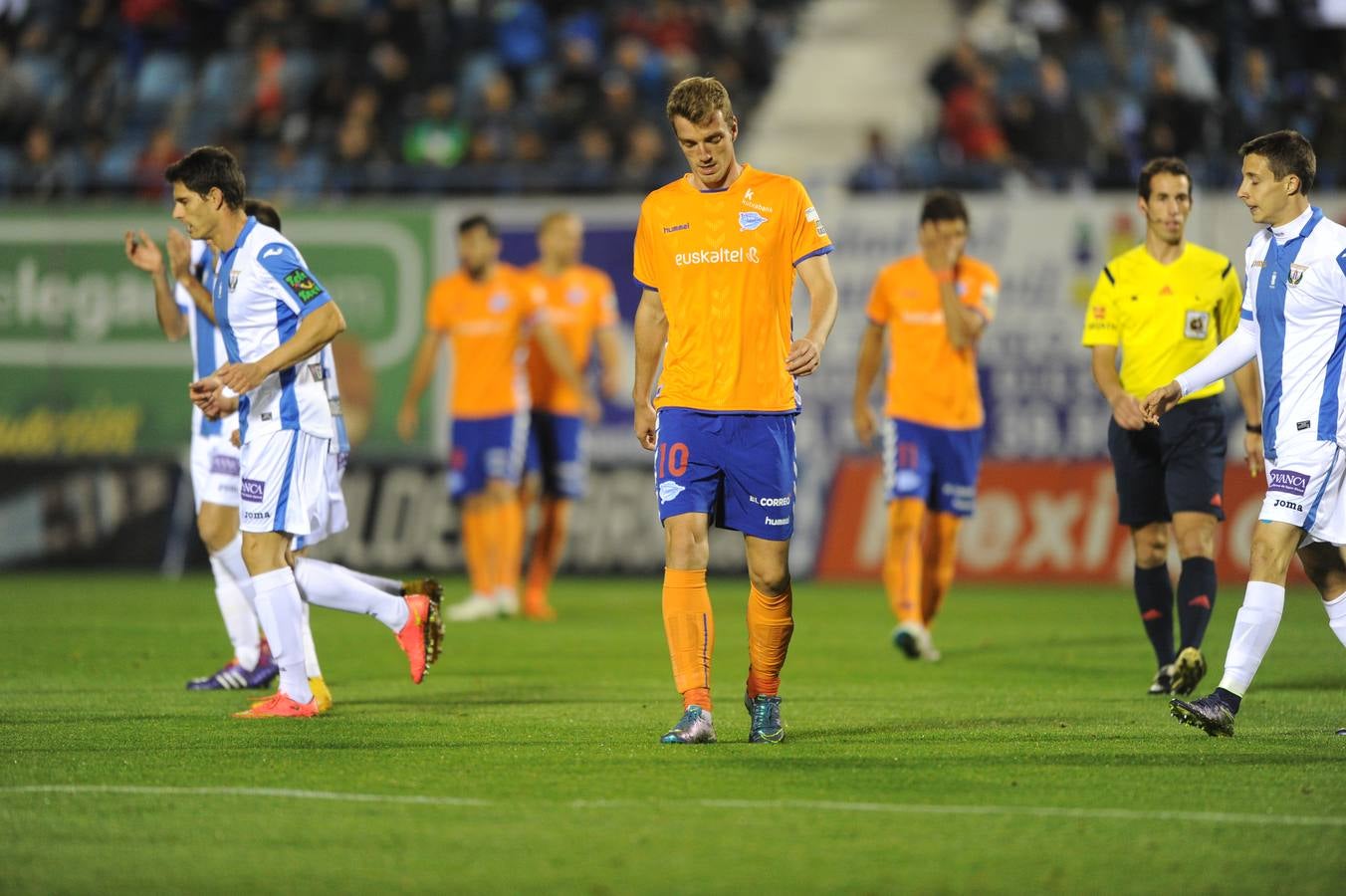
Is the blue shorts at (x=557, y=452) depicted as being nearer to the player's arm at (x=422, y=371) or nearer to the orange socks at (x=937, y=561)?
the player's arm at (x=422, y=371)

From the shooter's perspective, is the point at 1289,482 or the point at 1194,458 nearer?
the point at 1289,482

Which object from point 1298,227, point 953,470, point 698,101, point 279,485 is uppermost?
point 698,101

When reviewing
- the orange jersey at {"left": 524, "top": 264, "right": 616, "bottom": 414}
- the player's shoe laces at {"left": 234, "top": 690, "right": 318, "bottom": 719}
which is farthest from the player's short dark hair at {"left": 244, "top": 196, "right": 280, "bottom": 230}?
the orange jersey at {"left": 524, "top": 264, "right": 616, "bottom": 414}

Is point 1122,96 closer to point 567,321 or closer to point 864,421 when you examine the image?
point 567,321

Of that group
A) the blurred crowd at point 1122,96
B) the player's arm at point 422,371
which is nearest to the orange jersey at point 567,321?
the player's arm at point 422,371

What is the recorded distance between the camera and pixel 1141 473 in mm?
9789

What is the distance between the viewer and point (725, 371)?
732 centimetres

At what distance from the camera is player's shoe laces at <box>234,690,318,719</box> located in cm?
835

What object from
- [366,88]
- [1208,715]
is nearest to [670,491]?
[1208,715]

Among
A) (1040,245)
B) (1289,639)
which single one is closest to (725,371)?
(1289,639)

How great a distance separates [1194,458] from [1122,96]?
1193 cm

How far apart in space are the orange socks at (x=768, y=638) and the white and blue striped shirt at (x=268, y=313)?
7.51 feet

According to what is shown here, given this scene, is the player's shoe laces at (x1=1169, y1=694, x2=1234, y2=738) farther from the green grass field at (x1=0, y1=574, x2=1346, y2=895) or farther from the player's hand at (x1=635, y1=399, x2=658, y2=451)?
the player's hand at (x1=635, y1=399, x2=658, y2=451)

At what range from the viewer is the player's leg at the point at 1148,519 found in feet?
32.1
